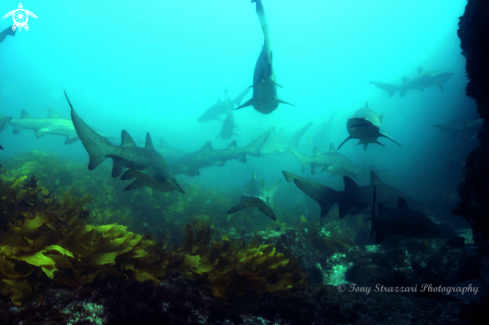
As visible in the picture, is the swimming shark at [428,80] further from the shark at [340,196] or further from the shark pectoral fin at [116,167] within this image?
the shark pectoral fin at [116,167]

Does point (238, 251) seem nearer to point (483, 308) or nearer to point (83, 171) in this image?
point (483, 308)

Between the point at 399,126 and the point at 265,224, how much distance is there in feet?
387

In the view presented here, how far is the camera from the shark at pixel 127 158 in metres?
3.52

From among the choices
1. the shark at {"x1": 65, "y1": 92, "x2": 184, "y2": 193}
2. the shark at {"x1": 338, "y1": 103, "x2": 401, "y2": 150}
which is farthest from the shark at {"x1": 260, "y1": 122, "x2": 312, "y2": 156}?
the shark at {"x1": 65, "y1": 92, "x2": 184, "y2": 193}

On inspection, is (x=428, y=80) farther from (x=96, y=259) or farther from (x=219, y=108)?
(x=96, y=259)

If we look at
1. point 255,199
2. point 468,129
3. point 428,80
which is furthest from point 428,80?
point 255,199

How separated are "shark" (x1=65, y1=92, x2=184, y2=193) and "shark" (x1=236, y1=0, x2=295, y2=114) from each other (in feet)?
11.1

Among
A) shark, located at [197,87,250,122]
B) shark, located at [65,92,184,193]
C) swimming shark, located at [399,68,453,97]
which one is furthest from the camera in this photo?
shark, located at [197,87,250,122]

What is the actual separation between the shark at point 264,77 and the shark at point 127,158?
11.1 feet

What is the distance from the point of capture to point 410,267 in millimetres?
4879

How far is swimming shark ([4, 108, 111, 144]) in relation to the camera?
11.0 meters

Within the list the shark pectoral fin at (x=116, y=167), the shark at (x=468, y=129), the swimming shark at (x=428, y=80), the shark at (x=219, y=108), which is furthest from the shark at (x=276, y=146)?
the shark pectoral fin at (x=116, y=167)

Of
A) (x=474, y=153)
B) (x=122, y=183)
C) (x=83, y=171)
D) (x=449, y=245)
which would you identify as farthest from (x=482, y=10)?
(x=83, y=171)

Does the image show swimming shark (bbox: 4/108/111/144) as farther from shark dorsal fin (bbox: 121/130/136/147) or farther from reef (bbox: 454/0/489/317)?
Result: reef (bbox: 454/0/489/317)
